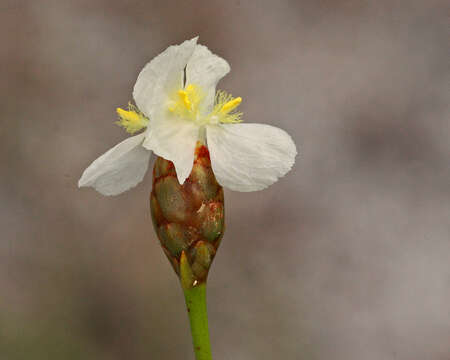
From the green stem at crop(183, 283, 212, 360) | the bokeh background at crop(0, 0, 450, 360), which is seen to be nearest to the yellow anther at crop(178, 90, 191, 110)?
the green stem at crop(183, 283, 212, 360)

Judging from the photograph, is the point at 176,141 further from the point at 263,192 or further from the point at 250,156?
the point at 263,192

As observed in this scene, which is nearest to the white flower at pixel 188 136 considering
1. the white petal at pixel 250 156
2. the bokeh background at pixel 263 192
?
the white petal at pixel 250 156

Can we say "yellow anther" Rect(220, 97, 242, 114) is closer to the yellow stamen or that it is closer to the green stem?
the yellow stamen

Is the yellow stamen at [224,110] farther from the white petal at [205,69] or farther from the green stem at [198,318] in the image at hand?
the green stem at [198,318]

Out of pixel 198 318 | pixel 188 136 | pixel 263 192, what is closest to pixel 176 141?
pixel 188 136

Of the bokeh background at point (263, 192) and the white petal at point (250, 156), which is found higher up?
the bokeh background at point (263, 192)

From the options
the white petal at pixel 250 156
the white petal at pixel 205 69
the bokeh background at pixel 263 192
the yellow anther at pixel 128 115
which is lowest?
the white petal at pixel 250 156

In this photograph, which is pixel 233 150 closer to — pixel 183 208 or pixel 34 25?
pixel 183 208
